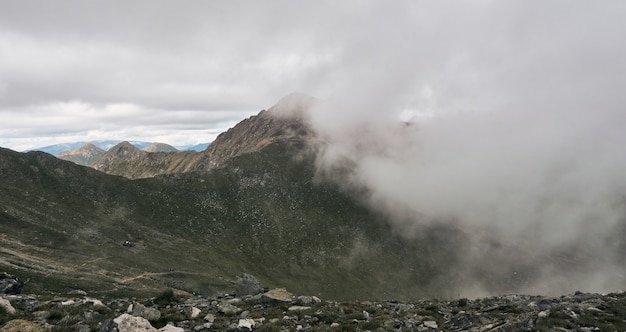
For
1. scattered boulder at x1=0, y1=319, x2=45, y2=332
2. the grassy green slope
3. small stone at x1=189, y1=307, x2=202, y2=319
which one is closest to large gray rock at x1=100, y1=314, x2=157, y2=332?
scattered boulder at x1=0, y1=319, x2=45, y2=332

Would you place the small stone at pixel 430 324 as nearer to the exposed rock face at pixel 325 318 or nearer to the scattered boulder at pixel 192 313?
the exposed rock face at pixel 325 318

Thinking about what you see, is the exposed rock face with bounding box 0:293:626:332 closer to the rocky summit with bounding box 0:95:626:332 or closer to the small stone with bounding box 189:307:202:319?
the rocky summit with bounding box 0:95:626:332

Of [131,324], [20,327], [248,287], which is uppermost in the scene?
[131,324]

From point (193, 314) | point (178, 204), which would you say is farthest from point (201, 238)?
point (193, 314)

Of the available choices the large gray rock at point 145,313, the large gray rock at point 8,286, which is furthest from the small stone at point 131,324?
the large gray rock at point 8,286

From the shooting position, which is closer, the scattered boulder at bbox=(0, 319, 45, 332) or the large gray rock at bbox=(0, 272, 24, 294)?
the scattered boulder at bbox=(0, 319, 45, 332)

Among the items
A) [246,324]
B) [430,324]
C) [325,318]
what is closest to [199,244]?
[325,318]

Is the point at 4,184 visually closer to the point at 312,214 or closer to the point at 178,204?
the point at 178,204

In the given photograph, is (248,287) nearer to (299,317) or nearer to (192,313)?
(192,313)

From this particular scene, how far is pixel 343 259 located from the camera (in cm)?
17112

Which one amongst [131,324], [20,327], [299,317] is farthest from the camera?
[299,317]

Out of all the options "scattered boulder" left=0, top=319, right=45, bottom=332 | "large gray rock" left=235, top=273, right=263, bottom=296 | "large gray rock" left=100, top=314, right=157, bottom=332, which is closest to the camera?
"large gray rock" left=100, top=314, right=157, bottom=332

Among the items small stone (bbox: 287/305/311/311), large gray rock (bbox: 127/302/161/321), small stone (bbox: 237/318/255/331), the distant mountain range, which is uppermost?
small stone (bbox: 237/318/255/331)

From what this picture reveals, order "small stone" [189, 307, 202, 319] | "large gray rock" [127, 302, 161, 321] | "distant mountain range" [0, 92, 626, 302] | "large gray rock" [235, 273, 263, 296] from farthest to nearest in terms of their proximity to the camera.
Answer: "distant mountain range" [0, 92, 626, 302] < "large gray rock" [235, 273, 263, 296] < "small stone" [189, 307, 202, 319] < "large gray rock" [127, 302, 161, 321]
